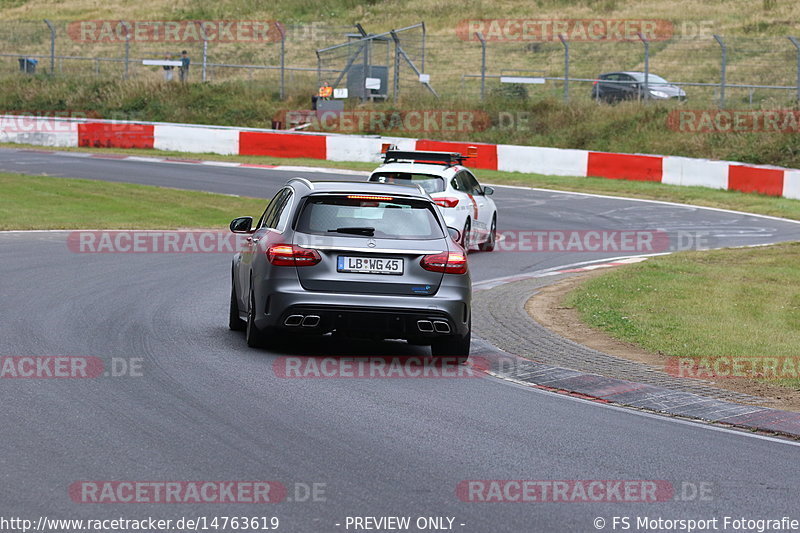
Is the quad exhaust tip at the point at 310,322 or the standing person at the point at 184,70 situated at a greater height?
the standing person at the point at 184,70

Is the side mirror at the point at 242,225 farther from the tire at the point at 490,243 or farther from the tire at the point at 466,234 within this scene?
the tire at the point at 490,243

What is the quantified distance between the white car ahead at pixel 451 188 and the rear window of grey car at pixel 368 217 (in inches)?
320

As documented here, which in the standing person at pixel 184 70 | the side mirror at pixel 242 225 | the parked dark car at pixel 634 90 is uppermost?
the standing person at pixel 184 70

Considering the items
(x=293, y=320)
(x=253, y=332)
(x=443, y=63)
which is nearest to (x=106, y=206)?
(x=253, y=332)

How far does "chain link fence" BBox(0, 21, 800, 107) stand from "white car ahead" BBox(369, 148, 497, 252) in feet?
56.5

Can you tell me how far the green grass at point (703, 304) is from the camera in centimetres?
1205

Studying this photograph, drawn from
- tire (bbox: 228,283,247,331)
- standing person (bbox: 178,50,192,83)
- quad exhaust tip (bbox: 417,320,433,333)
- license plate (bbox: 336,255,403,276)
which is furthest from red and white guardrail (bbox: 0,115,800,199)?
license plate (bbox: 336,255,403,276)

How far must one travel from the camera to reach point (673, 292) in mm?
15508

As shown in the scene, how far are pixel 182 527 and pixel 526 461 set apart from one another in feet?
7.45

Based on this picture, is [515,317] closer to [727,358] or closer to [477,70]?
[727,358]

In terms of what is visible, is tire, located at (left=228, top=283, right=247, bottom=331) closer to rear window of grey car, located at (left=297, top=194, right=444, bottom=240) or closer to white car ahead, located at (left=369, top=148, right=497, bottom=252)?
rear window of grey car, located at (left=297, top=194, right=444, bottom=240)

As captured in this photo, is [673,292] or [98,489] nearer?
[98,489]

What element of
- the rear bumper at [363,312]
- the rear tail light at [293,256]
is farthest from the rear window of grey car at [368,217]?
the rear bumper at [363,312]

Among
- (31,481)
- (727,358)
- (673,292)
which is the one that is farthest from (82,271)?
(31,481)
